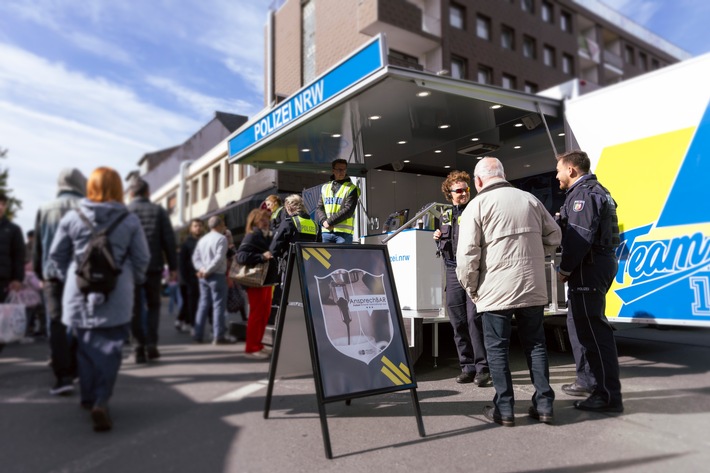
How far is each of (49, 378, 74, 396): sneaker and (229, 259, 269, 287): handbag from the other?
1.57 m

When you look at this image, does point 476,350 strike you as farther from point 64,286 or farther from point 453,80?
point 64,286

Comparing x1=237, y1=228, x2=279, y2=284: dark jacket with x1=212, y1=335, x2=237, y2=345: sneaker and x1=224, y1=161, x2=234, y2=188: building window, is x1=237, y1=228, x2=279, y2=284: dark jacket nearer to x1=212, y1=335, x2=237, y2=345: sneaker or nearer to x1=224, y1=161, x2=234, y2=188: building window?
x1=212, y1=335, x2=237, y2=345: sneaker

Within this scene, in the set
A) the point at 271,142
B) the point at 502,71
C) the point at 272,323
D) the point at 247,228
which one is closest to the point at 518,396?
the point at 272,323

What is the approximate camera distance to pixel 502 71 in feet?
79.3

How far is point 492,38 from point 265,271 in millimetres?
23261

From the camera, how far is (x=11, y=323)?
412 centimetres

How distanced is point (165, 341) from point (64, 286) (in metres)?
0.64

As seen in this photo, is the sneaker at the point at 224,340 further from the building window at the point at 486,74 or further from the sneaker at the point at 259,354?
the building window at the point at 486,74

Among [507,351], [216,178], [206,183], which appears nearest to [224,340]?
[507,351]

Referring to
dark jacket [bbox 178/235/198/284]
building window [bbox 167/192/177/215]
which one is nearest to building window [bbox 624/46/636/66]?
building window [bbox 167/192/177/215]

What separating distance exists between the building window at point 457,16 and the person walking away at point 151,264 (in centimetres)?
2226

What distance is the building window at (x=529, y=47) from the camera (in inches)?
1027

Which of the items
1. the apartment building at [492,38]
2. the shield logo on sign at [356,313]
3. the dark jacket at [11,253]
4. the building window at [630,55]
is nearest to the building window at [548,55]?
the apartment building at [492,38]

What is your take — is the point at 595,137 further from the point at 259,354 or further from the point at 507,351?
the point at 259,354
